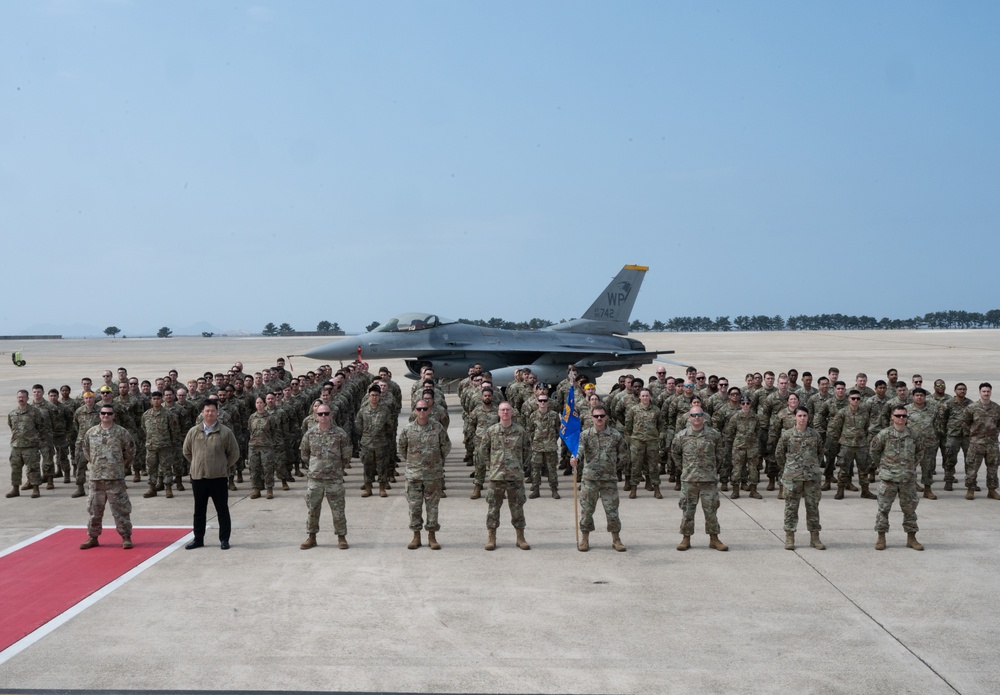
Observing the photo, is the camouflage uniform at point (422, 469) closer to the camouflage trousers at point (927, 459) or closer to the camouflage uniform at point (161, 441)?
the camouflage uniform at point (161, 441)

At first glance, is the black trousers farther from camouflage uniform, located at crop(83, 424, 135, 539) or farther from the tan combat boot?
the tan combat boot

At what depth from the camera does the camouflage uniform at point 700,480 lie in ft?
27.6

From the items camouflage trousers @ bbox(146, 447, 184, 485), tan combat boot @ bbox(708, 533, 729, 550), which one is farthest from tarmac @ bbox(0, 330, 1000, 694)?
camouflage trousers @ bbox(146, 447, 184, 485)

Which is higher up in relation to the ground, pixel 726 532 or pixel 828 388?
pixel 828 388

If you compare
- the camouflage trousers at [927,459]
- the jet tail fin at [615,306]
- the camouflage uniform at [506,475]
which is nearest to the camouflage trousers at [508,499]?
the camouflage uniform at [506,475]

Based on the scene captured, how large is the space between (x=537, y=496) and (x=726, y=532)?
2909mm

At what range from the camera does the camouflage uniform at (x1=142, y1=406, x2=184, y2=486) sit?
11.1 m

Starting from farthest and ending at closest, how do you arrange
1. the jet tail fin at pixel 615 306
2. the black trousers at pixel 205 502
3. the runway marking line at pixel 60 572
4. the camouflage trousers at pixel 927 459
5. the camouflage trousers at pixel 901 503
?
the jet tail fin at pixel 615 306, the camouflage trousers at pixel 927 459, the black trousers at pixel 205 502, the camouflage trousers at pixel 901 503, the runway marking line at pixel 60 572

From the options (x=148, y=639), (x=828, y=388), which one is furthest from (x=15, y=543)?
(x=828, y=388)

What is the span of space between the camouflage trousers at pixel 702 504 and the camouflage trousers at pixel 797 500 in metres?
0.77

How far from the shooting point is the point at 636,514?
10.0 meters

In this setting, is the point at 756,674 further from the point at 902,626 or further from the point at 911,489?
the point at 911,489

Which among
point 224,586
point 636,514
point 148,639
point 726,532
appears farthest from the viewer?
point 636,514

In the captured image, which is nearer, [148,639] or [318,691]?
[318,691]
